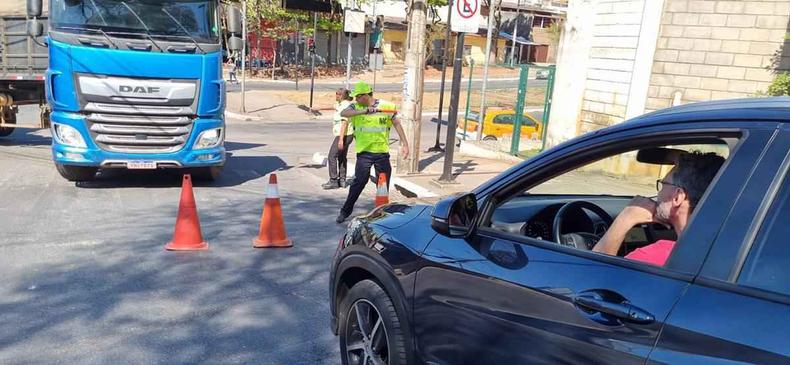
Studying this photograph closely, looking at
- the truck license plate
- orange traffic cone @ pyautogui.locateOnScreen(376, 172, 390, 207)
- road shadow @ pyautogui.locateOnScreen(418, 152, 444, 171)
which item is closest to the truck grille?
the truck license plate

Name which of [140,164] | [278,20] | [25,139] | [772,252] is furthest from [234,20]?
[278,20]

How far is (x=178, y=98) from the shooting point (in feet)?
28.7

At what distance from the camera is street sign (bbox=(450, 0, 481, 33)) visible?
31.4 ft

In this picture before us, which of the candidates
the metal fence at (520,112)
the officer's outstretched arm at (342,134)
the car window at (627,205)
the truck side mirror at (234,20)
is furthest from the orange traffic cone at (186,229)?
the metal fence at (520,112)

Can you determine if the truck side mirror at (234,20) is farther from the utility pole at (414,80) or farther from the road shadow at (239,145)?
the road shadow at (239,145)

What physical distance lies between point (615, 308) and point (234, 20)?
8965 millimetres

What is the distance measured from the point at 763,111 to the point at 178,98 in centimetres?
800

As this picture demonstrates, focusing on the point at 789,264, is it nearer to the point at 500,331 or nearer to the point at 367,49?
the point at 500,331

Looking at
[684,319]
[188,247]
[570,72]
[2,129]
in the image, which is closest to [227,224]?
[188,247]

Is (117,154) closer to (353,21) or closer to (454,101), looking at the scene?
(454,101)

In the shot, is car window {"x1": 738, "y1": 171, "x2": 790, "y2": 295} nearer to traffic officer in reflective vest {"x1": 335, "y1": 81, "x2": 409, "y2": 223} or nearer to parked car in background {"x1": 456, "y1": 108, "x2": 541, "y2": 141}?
traffic officer in reflective vest {"x1": 335, "y1": 81, "x2": 409, "y2": 223}

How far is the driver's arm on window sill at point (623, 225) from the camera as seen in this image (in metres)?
2.42

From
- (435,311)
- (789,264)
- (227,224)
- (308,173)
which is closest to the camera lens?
(789,264)

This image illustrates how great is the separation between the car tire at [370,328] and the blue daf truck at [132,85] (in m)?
6.13
